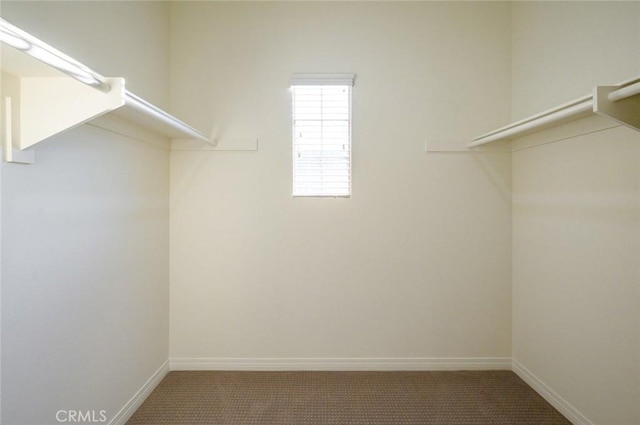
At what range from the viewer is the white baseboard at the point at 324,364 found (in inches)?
101

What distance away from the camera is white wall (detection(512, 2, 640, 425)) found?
1.65 meters

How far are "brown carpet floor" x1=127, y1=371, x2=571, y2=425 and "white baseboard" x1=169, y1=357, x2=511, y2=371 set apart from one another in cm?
5

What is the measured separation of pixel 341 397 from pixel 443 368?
3.02 ft

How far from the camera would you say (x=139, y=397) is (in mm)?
2119

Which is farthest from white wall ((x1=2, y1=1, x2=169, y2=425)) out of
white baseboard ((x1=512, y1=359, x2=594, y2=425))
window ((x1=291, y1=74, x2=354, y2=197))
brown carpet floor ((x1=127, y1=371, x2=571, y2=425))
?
white baseboard ((x1=512, y1=359, x2=594, y2=425))

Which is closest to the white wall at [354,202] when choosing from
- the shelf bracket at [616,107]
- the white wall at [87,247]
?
the white wall at [87,247]

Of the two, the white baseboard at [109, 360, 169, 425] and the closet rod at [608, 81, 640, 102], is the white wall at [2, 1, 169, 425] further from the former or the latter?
the closet rod at [608, 81, 640, 102]

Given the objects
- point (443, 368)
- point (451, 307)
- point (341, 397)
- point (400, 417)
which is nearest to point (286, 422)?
point (341, 397)

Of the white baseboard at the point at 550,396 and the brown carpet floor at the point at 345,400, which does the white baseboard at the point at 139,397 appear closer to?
the brown carpet floor at the point at 345,400

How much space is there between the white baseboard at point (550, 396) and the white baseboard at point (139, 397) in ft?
9.03

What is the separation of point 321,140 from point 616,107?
1784 mm

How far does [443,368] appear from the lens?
8.45 feet

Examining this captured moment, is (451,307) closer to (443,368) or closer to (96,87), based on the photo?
(443,368)

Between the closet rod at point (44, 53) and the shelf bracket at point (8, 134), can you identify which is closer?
the closet rod at point (44, 53)
